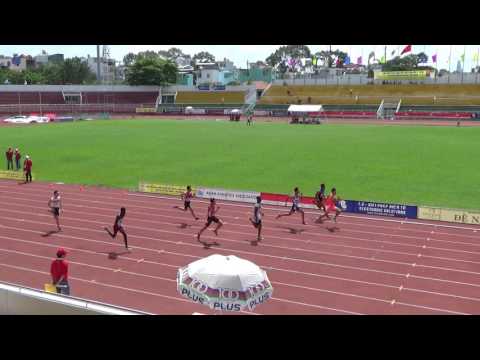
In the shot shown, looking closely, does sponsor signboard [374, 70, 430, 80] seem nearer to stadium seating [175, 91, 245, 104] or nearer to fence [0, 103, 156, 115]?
stadium seating [175, 91, 245, 104]

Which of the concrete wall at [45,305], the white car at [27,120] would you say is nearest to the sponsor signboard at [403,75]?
the white car at [27,120]

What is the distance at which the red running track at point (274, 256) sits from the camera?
36.2ft

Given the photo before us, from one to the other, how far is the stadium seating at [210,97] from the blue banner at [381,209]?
237 ft

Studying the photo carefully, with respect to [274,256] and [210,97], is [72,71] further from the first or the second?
[274,256]

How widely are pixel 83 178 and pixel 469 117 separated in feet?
186

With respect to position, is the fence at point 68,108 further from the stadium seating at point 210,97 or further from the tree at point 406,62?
the tree at point 406,62

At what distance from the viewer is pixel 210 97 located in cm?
9231

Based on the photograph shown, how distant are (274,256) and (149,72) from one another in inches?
3406

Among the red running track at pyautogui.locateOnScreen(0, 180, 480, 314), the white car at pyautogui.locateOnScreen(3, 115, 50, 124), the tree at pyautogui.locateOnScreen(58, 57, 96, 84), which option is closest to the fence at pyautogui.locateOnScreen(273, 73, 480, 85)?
the white car at pyautogui.locateOnScreen(3, 115, 50, 124)

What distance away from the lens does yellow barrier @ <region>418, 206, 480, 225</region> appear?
675 inches

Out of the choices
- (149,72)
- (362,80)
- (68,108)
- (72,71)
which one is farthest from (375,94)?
(72,71)

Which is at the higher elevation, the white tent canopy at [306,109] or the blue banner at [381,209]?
the white tent canopy at [306,109]
